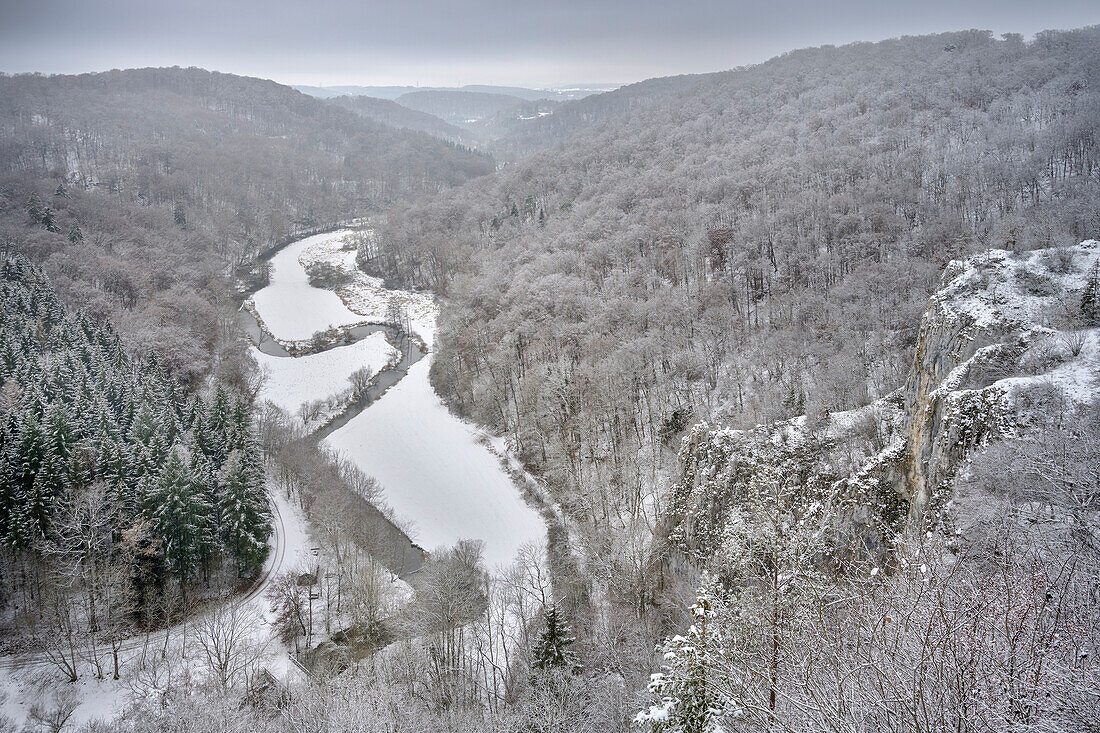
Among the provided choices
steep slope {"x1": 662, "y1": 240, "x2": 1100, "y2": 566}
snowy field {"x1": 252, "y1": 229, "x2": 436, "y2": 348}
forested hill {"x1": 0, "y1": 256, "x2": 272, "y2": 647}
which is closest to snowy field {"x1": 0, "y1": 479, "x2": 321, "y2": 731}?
forested hill {"x1": 0, "y1": 256, "x2": 272, "y2": 647}

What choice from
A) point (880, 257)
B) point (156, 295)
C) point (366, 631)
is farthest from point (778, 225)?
point (156, 295)

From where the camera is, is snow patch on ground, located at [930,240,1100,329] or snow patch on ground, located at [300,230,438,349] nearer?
snow patch on ground, located at [930,240,1100,329]

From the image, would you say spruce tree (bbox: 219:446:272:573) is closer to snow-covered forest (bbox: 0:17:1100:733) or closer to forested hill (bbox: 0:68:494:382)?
snow-covered forest (bbox: 0:17:1100:733)

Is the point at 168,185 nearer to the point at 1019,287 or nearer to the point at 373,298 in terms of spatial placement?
the point at 373,298

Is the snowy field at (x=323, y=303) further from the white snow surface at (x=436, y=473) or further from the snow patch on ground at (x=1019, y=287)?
the snow patch on ground at (x=1019, y=287)

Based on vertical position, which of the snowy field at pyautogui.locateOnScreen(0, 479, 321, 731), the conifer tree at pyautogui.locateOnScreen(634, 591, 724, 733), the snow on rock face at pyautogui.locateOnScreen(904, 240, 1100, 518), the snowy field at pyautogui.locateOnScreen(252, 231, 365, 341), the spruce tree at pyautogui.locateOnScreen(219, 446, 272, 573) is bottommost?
the snowy field at pyautogui.locateOnScreen(0, 479, 321, 731)
